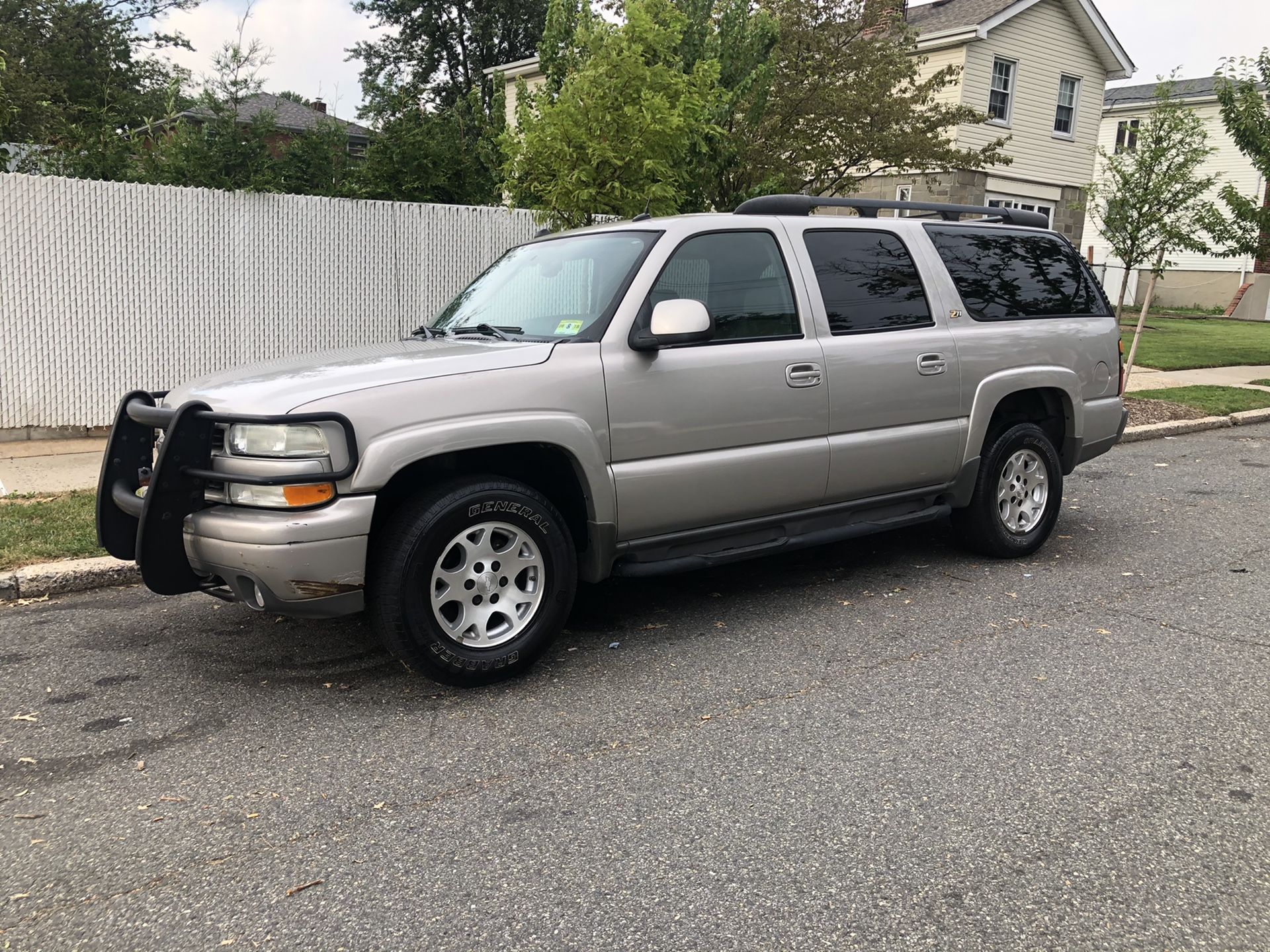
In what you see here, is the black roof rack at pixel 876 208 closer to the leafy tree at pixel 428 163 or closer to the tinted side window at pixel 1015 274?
the tinted side window at pixel 1015 274

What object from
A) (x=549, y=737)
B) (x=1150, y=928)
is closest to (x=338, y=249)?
(x=549, y=737)

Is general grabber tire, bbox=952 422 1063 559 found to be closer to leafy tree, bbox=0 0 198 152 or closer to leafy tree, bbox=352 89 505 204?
leafy tree, bbox=352 89 505 204

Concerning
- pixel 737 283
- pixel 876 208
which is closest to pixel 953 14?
pixel 876 208

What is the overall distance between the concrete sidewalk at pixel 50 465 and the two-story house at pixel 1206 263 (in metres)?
29.6

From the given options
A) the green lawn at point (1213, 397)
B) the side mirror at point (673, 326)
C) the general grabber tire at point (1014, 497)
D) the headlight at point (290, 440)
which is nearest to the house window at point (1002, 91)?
the green lawn at point (1213, 397)

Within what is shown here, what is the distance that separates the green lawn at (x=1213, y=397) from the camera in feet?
41.0

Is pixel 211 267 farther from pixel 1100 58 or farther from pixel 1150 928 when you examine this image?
pixel 1100 58

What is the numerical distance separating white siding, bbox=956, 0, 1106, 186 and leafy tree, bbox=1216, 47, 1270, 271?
6.69 metres

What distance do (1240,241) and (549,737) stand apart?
1659 cm

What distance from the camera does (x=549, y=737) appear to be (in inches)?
148

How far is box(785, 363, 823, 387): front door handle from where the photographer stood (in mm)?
4902

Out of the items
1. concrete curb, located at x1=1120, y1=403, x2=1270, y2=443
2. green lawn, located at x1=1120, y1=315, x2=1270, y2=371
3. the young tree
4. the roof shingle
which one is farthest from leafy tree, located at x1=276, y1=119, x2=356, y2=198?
the roof shingle

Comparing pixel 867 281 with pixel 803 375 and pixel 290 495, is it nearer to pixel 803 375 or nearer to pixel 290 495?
pixel 803 375

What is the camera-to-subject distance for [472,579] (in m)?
4.13
